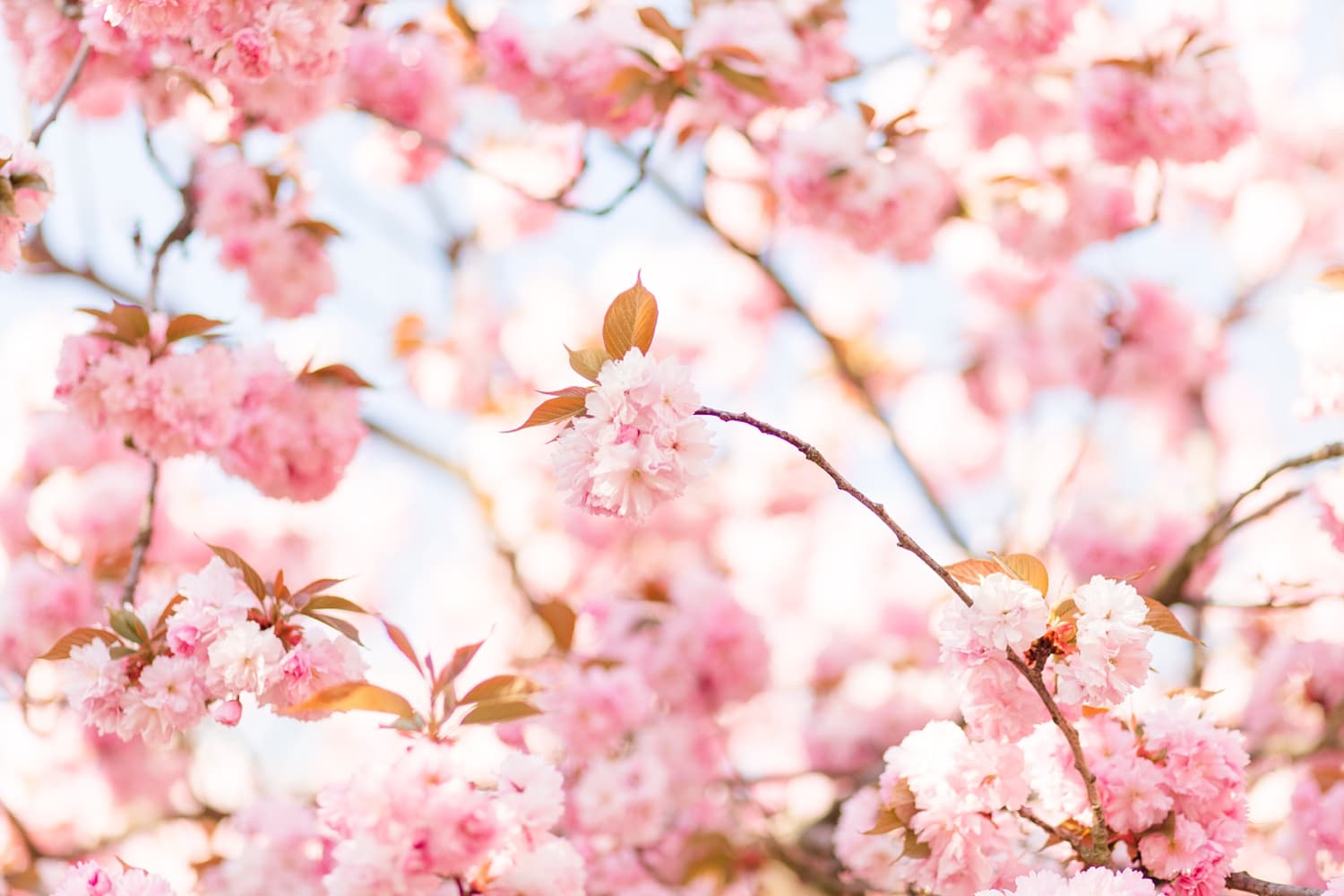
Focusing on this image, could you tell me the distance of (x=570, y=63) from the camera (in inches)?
99.5

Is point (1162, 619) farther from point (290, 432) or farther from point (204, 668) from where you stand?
point (290, 432)

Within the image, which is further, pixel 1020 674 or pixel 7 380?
pixel 7 380

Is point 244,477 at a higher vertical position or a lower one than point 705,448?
lower

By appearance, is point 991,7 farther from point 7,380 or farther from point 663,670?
point 7,380

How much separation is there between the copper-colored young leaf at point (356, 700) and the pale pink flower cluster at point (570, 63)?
1.60 metres

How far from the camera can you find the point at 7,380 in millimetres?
4258

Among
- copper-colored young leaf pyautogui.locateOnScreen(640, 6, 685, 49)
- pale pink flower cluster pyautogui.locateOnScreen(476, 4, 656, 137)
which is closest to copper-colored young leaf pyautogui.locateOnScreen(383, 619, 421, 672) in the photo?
copper-colored young leaf pyautogui.locateOnScreen(640, 6, 685, 49)

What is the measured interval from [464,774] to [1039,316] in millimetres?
3047

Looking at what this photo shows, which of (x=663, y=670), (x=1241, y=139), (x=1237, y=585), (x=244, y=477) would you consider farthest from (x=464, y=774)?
(x=1237, y=585)

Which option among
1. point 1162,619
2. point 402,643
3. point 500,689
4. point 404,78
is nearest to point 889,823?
point 1162,619

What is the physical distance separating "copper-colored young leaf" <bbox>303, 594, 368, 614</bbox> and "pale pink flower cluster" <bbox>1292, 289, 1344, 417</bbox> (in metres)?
1.53

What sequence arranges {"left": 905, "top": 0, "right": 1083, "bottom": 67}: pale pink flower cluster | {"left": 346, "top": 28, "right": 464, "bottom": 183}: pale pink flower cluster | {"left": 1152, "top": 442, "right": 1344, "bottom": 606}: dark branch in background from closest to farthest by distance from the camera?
1. {"left": 1152, "top": 442, "right": 1344, "bottom": 606}: dark branch in background
2. {"left": 905, "top": 0, "right": 1083, "bottom": 67}: pale pink flower cluster
3. {"left": 346, "top": 28, "right": 464, "bottom": 183}: pale pink flower cluster

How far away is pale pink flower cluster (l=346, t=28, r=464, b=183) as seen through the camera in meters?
2.55

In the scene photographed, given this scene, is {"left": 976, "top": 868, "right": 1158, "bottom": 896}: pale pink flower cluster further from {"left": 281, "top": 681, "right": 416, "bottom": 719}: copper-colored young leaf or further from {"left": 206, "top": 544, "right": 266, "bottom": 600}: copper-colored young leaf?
{"left": 206, "top": 544, "right": 266, "bottom": 600}: copper-colored young leaf
